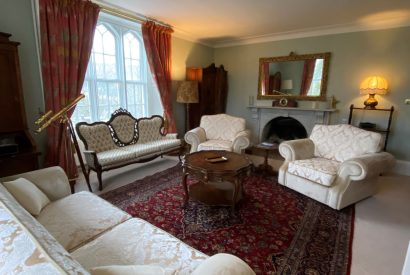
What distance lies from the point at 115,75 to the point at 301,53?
3.73m

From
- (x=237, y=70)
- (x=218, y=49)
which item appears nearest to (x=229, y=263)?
(x=237, y=70)

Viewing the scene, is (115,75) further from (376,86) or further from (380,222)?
(376,86)

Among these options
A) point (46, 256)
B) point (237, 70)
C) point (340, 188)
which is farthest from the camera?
point (237, 70)

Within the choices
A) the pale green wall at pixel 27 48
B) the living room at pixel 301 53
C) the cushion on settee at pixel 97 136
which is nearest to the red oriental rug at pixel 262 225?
the living room at pixel 301 53

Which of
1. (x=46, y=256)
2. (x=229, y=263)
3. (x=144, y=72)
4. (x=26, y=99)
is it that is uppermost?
(x=144, y=72)

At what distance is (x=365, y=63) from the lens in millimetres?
4008

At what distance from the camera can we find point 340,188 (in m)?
2.46

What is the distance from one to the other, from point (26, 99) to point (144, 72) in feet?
6.85

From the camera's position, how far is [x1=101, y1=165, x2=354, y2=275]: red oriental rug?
1.76m

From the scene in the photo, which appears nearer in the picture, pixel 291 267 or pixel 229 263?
pixel 229 263

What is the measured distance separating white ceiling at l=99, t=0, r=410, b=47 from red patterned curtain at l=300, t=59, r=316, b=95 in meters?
0.56

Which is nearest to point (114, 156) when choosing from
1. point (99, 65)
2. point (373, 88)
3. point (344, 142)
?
point (99, 65)

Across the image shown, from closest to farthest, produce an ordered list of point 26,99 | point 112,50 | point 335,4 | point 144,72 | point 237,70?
point 26,99
point 335,4
point 112,50
point 144,72
point 237,70

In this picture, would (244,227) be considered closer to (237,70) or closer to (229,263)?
(229,263)
